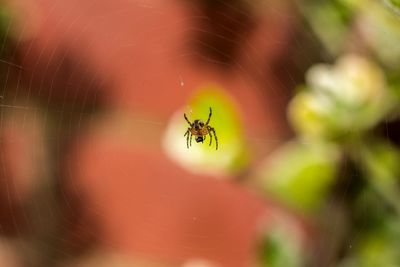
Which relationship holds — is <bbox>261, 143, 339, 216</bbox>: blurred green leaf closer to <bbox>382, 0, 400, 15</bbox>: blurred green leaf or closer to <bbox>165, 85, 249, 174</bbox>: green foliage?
<bbox>165, 85, 249, 174</bbox>: green foliage

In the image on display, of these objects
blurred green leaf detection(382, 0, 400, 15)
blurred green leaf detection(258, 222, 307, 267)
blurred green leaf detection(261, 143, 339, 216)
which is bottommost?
blurred green leaf detection(258, 222, 307, 267)

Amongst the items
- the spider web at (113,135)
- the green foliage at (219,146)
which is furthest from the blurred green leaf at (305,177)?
the spider web at (113,135)

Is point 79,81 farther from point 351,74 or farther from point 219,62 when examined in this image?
point 351,74

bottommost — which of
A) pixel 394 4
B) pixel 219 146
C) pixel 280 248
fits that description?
pixel 280 248

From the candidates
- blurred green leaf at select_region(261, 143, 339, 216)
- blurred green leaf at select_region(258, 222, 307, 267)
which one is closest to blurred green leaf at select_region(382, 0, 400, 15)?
blurred green leaf at select_region(261, 143, 339, 216)

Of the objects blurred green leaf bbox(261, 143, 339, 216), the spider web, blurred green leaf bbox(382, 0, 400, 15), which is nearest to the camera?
blurred green leaf bbox(382, 0, 400, 15)

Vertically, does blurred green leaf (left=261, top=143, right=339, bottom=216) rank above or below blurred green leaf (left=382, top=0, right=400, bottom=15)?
below

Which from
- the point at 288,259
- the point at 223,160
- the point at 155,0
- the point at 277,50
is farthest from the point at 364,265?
the point at 155,0

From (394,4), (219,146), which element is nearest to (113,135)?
(219,146)

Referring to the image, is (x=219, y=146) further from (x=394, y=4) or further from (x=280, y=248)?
(x=394, y=4)
